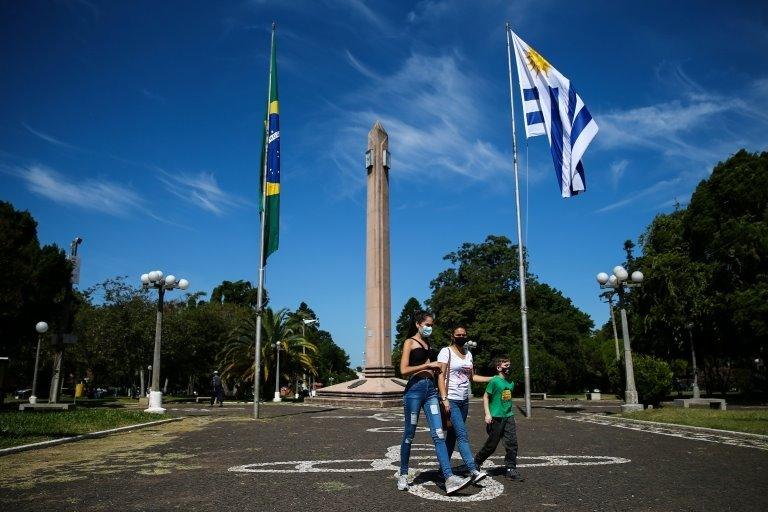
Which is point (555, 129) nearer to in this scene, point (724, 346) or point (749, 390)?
point (724, 346)

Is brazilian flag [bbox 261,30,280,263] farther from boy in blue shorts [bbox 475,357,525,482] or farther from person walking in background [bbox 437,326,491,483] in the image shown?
person walking in background [bbox 437,326,491,483]

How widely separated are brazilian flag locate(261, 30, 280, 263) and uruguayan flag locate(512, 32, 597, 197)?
349 inches

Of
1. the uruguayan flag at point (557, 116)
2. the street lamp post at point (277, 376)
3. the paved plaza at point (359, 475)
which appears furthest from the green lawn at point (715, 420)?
the street lamp post at point (277, 376)

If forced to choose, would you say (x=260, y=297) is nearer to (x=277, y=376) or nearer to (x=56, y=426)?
(x=56, y=426)

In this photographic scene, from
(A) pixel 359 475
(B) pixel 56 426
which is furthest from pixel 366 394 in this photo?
(A) pixel 359 475

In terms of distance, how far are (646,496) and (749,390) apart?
36.9 metres

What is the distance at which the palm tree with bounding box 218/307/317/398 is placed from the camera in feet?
130

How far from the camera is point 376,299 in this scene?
28.9 m

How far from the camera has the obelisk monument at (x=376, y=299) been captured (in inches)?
1078

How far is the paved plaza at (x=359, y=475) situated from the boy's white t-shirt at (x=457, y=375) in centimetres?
100

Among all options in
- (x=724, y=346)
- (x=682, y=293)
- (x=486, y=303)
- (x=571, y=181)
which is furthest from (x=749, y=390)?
(x=571, y=181)

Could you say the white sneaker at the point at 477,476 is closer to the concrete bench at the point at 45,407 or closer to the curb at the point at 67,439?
the curb at the point at 67,439

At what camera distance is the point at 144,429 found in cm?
1303

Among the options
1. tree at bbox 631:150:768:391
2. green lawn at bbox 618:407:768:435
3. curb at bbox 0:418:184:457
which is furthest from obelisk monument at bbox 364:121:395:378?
curb at bbox 0:418:184:457
